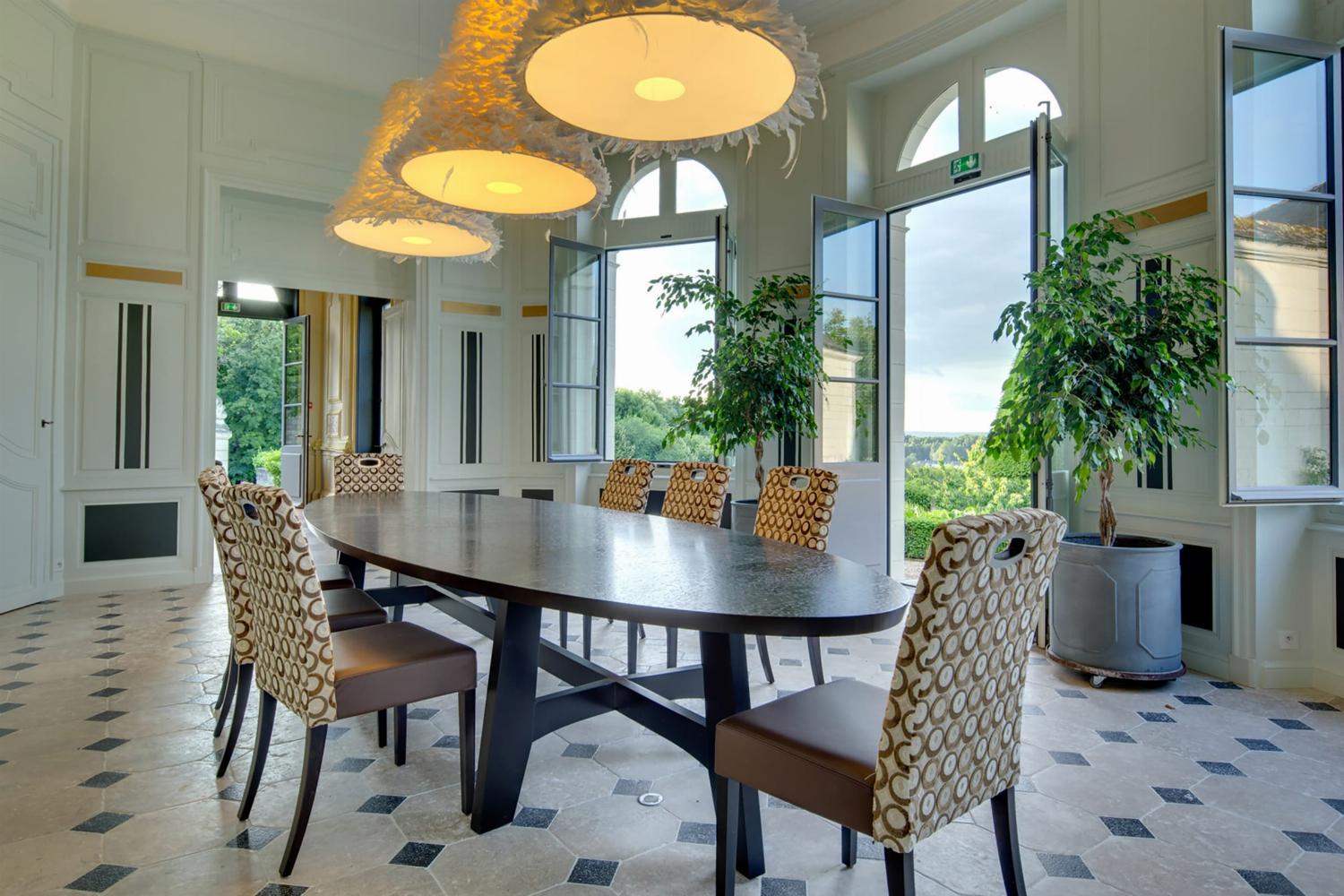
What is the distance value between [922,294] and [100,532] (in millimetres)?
8013

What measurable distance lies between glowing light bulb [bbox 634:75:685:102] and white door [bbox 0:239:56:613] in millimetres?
4506

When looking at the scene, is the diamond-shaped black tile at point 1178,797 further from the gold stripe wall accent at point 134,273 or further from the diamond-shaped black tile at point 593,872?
the gold stripe wall accent at point 134,273

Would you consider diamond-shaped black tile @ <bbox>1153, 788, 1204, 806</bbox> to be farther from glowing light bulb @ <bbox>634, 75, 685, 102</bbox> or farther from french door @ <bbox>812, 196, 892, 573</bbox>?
french door @ <bbox>812, 196, 892, 573</bbox>

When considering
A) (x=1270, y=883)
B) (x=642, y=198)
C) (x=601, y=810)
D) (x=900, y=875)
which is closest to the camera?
(x=900, y=875)

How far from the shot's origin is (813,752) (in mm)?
1432

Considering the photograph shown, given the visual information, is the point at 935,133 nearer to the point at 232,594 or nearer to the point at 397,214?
the point at 397,214

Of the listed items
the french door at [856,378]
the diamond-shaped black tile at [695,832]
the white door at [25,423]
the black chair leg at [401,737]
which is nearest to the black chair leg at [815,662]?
the diamond-shaped black tile at [695,832]

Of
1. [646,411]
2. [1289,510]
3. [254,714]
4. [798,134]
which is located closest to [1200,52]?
[1289,510]

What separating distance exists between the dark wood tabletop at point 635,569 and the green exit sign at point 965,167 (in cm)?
329

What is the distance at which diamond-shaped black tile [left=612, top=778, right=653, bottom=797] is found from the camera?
232cm

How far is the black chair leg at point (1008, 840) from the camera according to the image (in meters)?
1.59

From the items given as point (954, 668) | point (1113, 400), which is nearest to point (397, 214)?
point (954, 668)

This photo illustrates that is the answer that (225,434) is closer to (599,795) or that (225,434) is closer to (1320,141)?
(599,795)

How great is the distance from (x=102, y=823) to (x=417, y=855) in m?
0.96
